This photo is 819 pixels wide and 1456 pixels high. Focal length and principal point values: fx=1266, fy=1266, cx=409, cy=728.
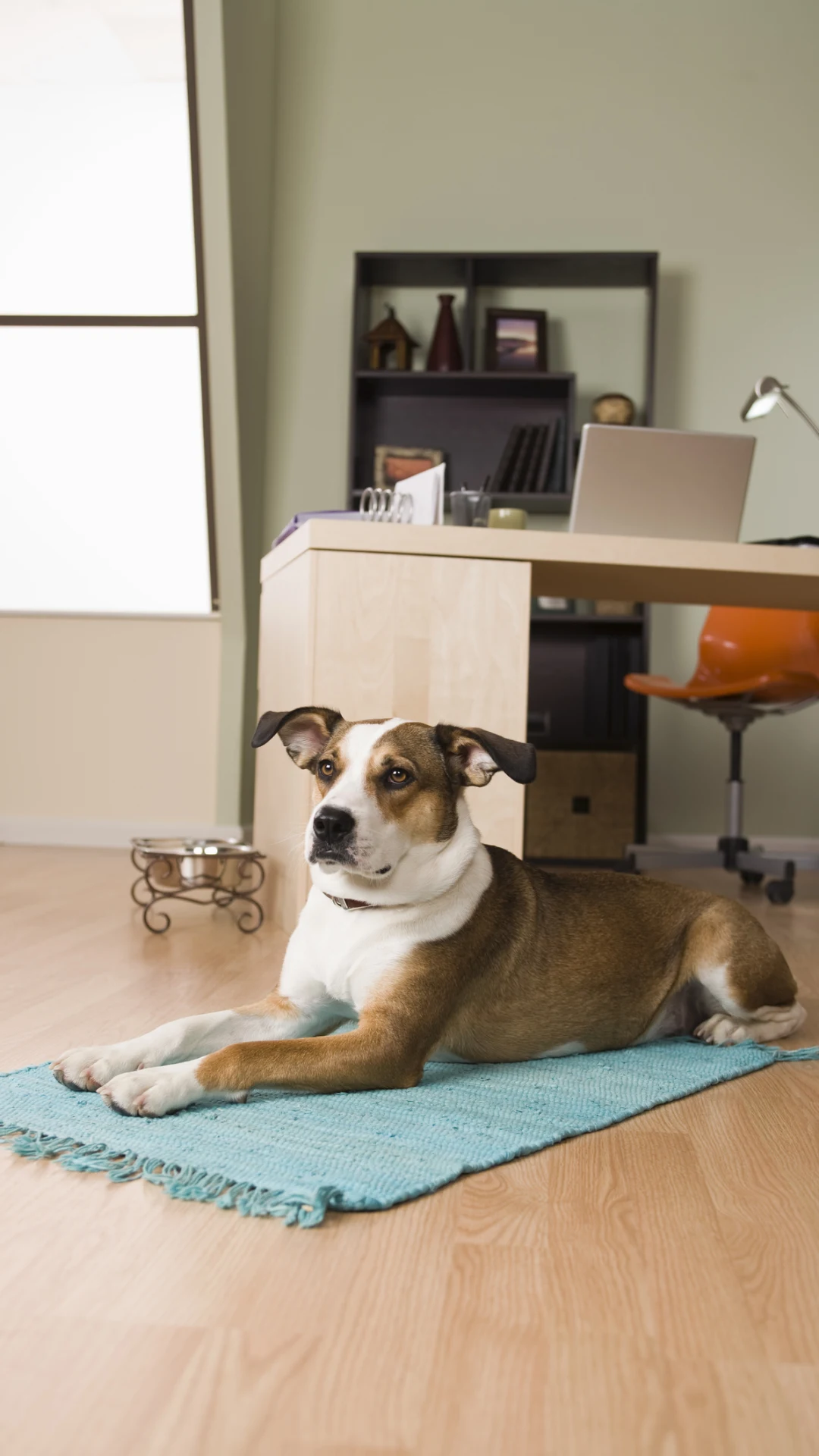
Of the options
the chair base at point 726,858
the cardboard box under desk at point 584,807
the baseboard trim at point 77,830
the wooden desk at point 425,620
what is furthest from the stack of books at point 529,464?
the wooden desk at point 425,620

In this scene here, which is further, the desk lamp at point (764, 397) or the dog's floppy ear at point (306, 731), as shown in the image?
the desk lamp at point (764, 397)

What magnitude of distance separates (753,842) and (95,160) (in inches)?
165

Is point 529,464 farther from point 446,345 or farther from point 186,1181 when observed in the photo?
point 186,1181

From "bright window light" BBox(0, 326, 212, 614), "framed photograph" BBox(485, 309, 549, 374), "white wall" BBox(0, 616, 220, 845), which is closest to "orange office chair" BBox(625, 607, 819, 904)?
"framed photograph" BBox(485, 309, 549, 374)

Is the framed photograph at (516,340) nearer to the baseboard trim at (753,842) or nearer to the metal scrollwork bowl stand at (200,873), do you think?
the baseboard trim at (753,842)

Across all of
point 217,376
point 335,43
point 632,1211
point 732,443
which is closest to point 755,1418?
point 632,1211

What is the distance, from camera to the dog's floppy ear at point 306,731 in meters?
1.98

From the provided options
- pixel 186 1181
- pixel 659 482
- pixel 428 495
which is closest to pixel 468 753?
pixel 186 1181

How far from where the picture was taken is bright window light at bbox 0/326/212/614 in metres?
5.72

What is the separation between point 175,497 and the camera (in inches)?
230

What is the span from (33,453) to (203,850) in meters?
3.10

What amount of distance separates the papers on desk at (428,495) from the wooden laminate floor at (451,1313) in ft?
5.56

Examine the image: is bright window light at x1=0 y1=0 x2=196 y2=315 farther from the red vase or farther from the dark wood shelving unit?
the red vase

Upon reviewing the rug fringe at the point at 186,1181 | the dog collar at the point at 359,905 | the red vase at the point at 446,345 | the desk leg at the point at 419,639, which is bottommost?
the rug fringe at the point at 186,1181
